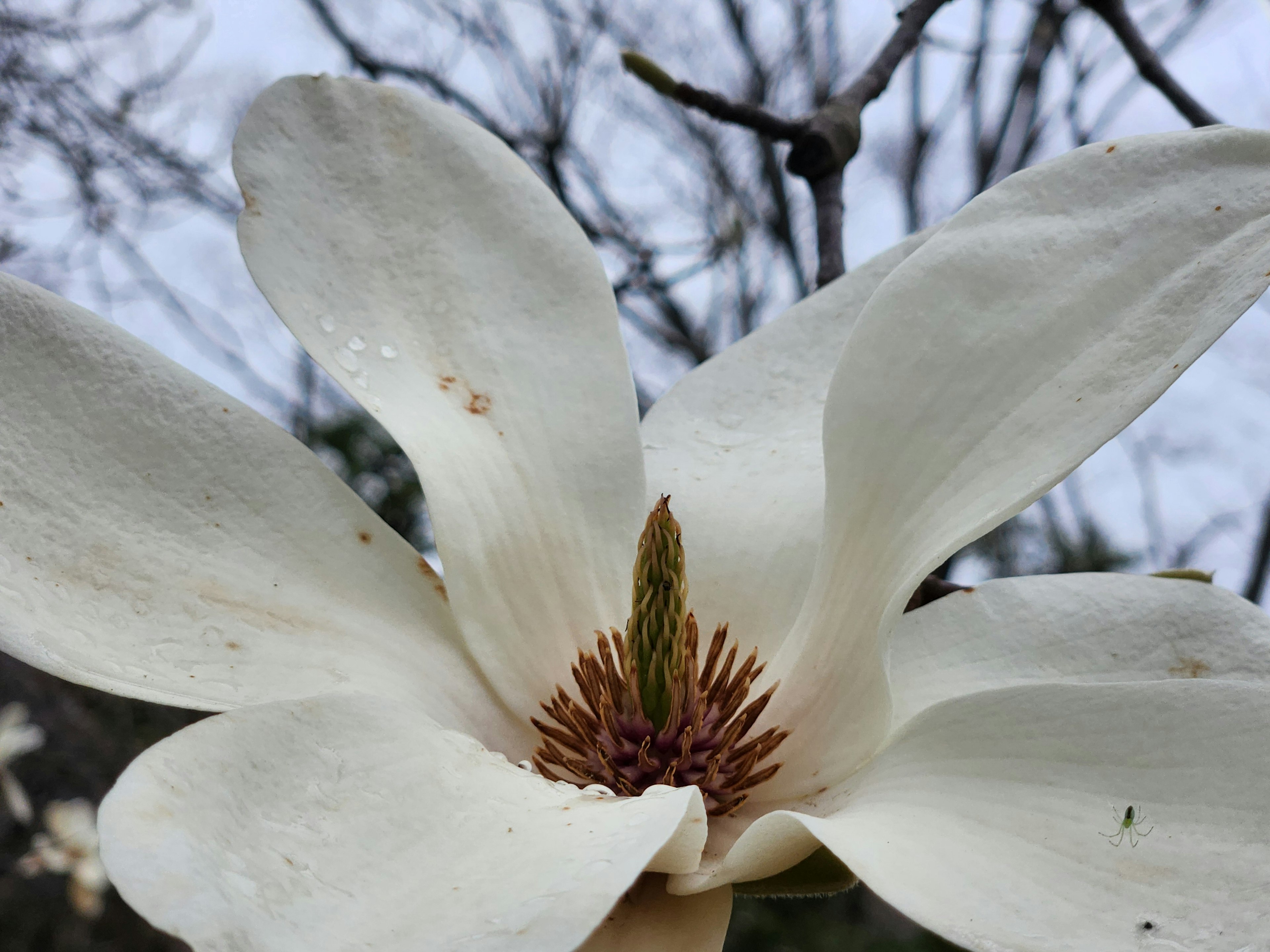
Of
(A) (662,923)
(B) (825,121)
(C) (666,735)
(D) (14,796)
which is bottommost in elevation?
(A) (662,923)

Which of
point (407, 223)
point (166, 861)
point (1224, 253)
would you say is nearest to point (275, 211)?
point (407, 223)

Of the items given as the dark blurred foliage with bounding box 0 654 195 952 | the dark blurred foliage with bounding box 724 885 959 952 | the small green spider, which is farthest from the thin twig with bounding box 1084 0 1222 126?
the dark blurred foliage with bounding box 0 654 195 952

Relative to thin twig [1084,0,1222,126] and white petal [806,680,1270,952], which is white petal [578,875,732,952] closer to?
white petal [806,680,1270,952]

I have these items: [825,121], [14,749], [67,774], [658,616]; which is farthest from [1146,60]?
[67,774]

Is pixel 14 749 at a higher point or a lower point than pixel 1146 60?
lower

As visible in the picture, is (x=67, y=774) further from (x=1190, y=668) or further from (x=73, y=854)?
(x=1190, y=668)

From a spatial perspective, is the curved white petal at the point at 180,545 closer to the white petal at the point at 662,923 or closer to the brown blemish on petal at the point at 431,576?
the brown blemish on petal at the point at 431,576
